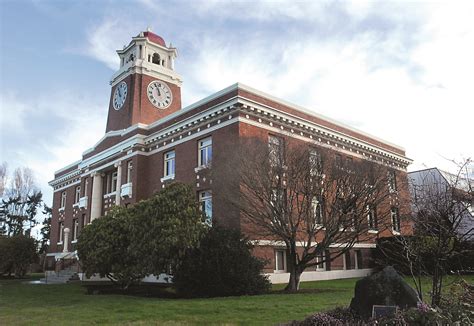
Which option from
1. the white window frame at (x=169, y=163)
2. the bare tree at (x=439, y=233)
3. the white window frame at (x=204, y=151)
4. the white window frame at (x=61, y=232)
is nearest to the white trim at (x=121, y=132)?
the white window frame at (x=169, y=163)

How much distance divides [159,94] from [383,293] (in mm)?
29341

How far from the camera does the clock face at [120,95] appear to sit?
111ft

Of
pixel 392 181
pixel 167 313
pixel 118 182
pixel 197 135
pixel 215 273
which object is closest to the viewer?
pixel 167 313

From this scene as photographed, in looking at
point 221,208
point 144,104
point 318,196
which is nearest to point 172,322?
point 318,196

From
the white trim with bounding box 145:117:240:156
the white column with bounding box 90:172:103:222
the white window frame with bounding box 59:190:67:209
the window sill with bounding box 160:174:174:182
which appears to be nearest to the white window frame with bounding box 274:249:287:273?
the white trim with bounding box 145:117:240:156

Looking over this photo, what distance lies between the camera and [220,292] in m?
15.8

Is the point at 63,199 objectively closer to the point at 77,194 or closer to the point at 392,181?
the point at 77,194

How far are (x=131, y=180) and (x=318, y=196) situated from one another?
15.4 metres

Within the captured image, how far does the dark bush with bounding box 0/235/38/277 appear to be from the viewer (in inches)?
1284

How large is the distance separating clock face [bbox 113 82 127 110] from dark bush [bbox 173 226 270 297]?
67.7 ft

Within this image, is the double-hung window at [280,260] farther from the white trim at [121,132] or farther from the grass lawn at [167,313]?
the white trim at [121,132]

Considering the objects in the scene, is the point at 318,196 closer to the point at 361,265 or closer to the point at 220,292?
the point at 220,292

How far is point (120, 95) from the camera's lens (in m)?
34.5

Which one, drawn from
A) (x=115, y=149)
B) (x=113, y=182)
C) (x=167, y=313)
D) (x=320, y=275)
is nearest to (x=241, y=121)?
(x=320, y=275)
